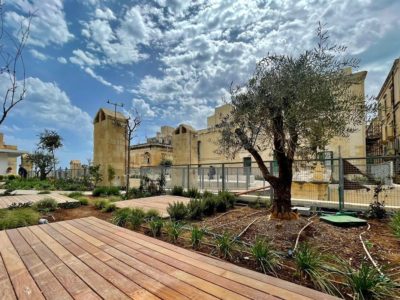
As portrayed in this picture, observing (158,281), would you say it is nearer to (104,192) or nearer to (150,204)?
(150,204)

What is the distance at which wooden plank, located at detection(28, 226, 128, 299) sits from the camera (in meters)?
2.01

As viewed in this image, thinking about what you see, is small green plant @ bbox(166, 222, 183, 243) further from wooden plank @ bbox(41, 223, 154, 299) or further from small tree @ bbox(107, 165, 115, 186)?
small tree @ bbox(107, 165, 115, 186)

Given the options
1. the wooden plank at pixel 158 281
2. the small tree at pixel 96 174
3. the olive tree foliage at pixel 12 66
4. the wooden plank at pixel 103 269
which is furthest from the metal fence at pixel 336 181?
the small tree at pixel 96 174

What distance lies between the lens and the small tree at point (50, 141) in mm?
21438

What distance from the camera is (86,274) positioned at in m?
2.37

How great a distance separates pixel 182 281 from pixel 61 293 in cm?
100

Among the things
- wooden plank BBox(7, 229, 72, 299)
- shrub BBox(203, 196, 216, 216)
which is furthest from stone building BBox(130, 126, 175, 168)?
wooden plank BBox(7, 229, 72, 299)

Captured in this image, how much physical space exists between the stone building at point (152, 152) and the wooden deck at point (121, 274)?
114 feet

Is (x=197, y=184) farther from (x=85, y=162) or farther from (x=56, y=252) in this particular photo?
(x=85, y=162)

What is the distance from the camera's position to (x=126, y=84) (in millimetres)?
12859

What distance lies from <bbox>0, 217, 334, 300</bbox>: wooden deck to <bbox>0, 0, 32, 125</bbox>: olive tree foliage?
4.19 meters

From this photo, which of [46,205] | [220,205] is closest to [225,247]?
[220,205]

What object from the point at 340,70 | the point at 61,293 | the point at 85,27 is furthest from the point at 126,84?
the point at 61,293

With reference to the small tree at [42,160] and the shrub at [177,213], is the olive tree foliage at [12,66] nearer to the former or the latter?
the shrub at [177,213]
